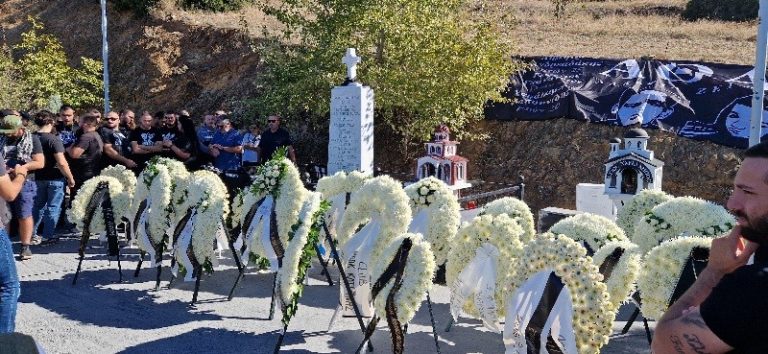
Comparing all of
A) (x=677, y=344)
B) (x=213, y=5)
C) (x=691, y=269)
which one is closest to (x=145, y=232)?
(x=691, y=269)

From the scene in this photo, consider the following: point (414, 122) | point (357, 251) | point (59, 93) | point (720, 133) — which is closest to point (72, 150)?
point (357, 251)

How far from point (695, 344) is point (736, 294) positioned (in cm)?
20

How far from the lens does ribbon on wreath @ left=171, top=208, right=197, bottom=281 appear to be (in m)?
7.56

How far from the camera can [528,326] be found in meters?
4.50

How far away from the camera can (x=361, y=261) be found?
609 centimetres

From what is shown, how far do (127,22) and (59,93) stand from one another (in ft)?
20.9

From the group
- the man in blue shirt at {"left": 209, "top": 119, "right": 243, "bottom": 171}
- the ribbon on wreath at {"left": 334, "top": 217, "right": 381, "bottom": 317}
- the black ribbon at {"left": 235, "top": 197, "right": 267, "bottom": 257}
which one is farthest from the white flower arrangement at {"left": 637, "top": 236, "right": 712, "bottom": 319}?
the man in blue shirt at {"left": 209, "top": 119, "right": 243, "bottom": 171}

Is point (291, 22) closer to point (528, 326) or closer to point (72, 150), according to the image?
point (72, 150)

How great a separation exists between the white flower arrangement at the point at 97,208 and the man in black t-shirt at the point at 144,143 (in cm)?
265

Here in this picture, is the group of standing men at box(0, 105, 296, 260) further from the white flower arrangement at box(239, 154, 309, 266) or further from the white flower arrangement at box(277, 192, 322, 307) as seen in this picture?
the white flower arrangement at box(277, 192, 322, 307)

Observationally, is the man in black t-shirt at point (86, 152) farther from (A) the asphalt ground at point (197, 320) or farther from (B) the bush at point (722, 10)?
(B) the bush at point (722, 10)

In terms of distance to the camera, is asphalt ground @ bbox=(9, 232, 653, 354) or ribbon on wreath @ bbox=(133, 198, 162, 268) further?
ribbon on wreath @ bbox=(133, 198, 162, 268)

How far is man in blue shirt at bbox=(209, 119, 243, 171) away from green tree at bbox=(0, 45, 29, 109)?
1301cm

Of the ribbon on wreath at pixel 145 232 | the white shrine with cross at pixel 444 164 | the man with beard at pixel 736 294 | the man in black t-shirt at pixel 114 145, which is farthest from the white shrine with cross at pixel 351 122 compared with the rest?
the man with beard at pixel 736 294
